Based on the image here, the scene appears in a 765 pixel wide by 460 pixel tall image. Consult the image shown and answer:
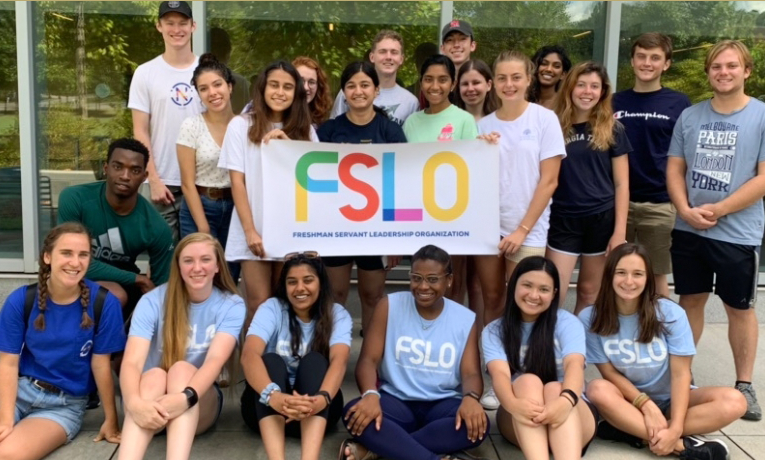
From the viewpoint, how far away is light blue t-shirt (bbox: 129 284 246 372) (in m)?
3.92

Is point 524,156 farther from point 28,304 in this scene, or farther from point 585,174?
point 28,304

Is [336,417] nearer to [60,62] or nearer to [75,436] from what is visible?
[75,436]

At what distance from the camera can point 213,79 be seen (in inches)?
177

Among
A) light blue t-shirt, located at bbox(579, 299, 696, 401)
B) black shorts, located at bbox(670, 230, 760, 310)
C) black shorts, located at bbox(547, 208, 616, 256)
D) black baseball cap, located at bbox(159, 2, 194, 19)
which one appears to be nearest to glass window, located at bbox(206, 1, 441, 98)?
black baseball cap, located at bbox(159, 2, 194, 19)

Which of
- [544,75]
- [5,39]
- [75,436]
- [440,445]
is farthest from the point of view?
[5,39]

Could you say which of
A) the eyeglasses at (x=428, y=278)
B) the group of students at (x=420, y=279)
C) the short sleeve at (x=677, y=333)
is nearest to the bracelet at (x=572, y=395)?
the group of students at (x=420, y=279)

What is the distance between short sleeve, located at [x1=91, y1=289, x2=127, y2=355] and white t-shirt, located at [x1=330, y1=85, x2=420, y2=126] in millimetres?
1880

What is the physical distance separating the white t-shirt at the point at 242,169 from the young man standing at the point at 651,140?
2.27 metres

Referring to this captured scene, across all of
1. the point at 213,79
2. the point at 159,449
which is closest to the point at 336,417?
the point at 159,449

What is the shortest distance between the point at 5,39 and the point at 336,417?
172 inches

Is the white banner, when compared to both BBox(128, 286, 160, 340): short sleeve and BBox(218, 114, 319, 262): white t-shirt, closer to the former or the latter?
BBox(218, 114, 319, 262): white t-shirt

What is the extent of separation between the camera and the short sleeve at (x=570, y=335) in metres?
3.82

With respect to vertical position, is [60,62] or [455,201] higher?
[60,62]

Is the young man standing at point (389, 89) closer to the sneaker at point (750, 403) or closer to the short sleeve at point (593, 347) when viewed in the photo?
the short sleeve at point (593, 347)
